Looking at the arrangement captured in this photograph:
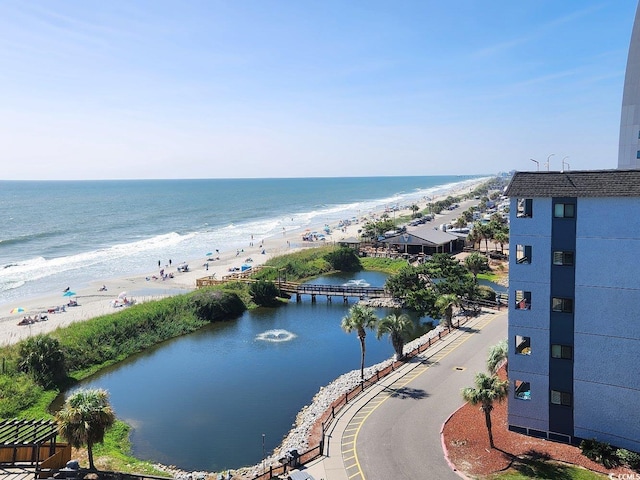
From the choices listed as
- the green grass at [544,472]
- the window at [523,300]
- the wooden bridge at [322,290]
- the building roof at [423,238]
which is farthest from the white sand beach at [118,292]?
the green grass at [544,472]

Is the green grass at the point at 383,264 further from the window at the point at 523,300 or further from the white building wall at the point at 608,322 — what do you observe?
the white building wall at the point at 608,322

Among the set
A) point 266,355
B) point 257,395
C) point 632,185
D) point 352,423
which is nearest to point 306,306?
point 266,355

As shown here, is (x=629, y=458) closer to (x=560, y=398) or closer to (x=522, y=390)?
(x=560, y=398)

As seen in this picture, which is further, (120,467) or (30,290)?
(30,290)

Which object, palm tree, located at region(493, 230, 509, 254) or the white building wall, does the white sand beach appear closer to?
palm tree, located at region(493, 230, 509, 254)

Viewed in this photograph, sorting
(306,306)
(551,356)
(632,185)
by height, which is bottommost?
(306,306)

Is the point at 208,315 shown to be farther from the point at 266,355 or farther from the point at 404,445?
the point at 404,445
